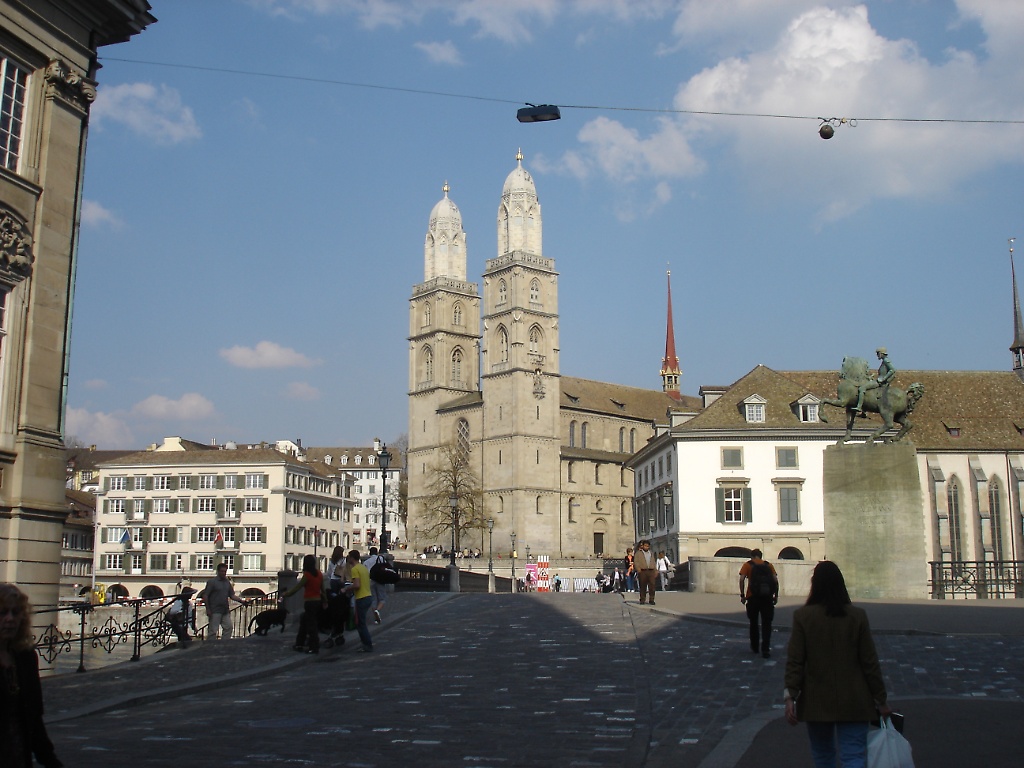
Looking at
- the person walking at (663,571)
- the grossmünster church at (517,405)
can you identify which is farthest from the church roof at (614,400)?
the person walking at (663,571)

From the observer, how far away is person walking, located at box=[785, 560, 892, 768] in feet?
23.9

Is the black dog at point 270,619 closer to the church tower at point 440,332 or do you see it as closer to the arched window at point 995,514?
the arched window at point 995,514

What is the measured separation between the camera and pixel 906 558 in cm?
2848

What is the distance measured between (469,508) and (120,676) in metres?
92.1

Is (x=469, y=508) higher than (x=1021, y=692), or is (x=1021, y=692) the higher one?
(x=469, y=508)

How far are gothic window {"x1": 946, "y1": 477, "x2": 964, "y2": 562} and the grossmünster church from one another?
51054mm

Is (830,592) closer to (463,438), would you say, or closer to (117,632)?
(117,632)

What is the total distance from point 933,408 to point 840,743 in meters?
65.1

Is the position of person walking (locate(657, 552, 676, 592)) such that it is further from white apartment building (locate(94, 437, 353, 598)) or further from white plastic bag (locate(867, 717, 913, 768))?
white apartment building (locate(94, 437, 353, 598))

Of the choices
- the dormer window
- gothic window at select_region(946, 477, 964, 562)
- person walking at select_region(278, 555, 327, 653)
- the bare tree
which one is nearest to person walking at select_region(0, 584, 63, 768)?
person walking at select_region(278, 555, 327, 653)

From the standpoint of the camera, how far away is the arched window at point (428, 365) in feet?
408

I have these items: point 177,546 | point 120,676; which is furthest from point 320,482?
point 120,676

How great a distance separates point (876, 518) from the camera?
28.5 metres

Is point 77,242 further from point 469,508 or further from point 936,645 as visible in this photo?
point 469,508
